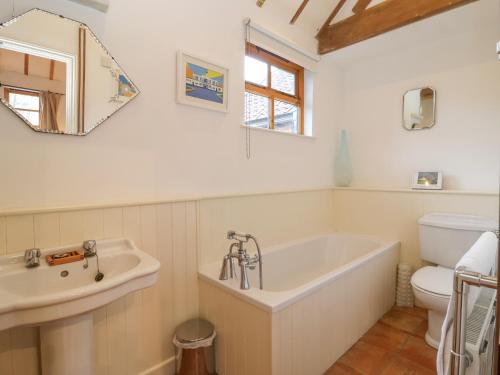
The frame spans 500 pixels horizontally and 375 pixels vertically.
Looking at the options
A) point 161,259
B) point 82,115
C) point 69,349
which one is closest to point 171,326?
point 161,259

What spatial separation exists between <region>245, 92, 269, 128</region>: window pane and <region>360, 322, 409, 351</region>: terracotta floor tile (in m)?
1.84

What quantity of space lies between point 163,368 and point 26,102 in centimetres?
159

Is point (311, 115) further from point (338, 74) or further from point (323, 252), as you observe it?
point (323, 252)

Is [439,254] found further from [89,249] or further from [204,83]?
[89,249]

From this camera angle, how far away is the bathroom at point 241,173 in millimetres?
1224

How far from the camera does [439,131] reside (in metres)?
2.42

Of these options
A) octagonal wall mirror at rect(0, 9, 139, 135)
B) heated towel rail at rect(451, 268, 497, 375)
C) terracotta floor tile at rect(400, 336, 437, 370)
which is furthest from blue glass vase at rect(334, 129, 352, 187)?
heated towel rail at rect(451, 268, 497, 375)

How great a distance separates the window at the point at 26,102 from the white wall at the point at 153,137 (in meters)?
0.04

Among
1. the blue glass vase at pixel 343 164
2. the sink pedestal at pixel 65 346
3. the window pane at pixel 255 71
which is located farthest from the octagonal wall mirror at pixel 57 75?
the blue glass vase at pixel 343 164

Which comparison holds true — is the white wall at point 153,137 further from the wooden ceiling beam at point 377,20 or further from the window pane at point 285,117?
the wooden ceiling beam at point 377,20

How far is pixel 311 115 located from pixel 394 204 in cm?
119

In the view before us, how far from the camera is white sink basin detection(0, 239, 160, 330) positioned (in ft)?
2.78

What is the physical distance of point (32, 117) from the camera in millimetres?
1212

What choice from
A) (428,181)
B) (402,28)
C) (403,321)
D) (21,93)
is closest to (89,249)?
(21,93)
